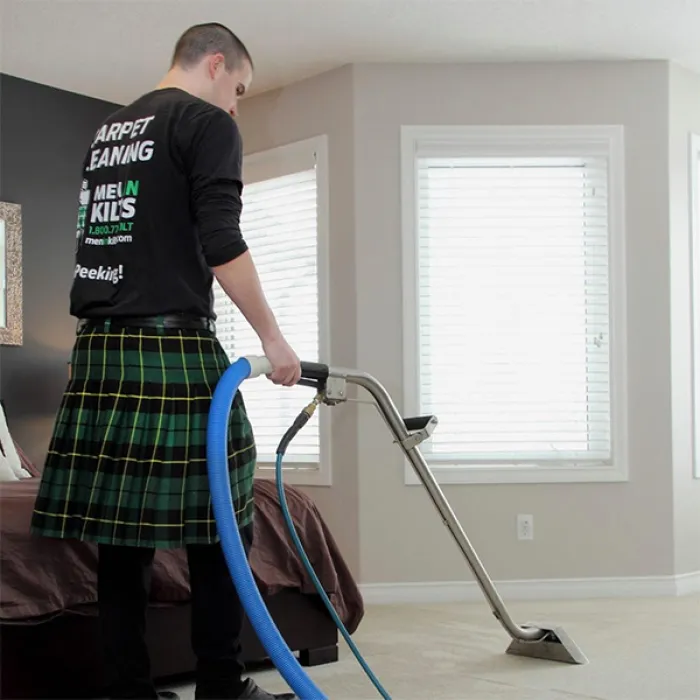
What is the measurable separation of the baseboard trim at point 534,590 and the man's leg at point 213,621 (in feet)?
8.43

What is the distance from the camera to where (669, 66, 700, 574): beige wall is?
479cm

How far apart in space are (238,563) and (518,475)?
10.2 ft

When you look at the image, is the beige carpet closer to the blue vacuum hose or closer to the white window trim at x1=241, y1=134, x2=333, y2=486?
the white window trim at x1=241, y1=134, x2=333, y2=486

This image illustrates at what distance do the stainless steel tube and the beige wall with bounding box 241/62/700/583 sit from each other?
59.1 inches

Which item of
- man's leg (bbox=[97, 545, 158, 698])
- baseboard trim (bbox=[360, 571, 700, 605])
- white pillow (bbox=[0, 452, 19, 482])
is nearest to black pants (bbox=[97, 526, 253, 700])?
man's leg (bbox=[97, 545, 158, 698])

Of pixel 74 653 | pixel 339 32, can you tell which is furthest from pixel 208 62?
pixel 339 32

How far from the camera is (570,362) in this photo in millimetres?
4816

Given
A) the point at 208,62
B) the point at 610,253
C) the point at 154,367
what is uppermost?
the point at 208,62

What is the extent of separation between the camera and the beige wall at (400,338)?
4.67m

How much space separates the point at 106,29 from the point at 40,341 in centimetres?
160

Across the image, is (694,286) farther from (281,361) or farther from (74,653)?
(74,653)

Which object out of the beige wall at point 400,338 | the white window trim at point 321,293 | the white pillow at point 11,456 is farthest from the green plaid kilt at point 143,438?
the white window trim at point 321,293

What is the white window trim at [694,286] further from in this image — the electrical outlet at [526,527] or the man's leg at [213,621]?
the man's leg at [213,621]

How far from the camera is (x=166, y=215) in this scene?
198 cm
